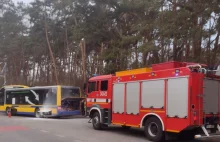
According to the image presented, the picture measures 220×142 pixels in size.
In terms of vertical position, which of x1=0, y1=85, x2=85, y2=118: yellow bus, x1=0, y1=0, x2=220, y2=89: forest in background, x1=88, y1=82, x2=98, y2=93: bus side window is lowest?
x1=0, y1=85, x2=85, y2=118: yellow bus

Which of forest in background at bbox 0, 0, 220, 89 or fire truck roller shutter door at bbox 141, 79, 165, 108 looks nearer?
fire truck roller shutter door at bbox 141, 79, 165, 108

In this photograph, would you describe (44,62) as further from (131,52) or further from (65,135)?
(65,135)

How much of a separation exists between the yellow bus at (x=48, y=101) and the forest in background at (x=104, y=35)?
19.6 ft

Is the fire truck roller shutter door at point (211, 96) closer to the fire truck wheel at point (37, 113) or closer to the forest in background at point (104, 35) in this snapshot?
the forest in background at point (104, 35)

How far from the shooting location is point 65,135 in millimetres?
13773

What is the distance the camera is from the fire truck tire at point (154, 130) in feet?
39.1

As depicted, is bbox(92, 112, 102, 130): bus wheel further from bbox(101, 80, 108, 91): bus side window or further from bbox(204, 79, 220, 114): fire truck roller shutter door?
bbox(204, 79, 220, 114): fire truck roller shutter door

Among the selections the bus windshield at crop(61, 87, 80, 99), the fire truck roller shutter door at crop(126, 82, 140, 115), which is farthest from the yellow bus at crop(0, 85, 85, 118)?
the fire truck roller shutter door at crop(126, 82, 140, 115)

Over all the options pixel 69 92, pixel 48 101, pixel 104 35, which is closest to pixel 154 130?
pixel 69 92

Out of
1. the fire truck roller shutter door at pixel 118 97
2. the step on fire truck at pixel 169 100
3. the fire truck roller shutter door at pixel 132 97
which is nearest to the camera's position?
the step on fire truck at pixel 169 100

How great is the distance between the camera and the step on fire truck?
1103 centimetres

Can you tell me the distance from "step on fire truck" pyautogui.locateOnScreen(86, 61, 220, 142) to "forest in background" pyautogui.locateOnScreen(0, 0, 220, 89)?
5843mm

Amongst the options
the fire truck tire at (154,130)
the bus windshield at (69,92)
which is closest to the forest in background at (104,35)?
the bus windshield at (69,92)

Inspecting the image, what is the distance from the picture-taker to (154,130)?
487 inches
